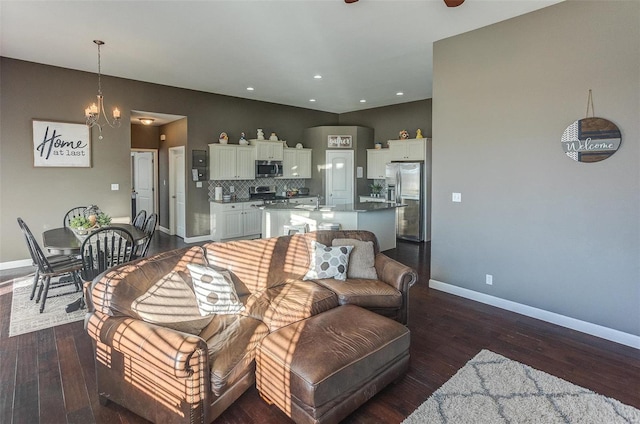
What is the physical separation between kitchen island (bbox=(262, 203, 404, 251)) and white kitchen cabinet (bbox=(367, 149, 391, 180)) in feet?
8.08

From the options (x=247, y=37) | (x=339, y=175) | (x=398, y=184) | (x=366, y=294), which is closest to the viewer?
(x=366, y=294)

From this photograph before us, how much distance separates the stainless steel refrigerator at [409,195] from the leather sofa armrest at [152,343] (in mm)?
5996

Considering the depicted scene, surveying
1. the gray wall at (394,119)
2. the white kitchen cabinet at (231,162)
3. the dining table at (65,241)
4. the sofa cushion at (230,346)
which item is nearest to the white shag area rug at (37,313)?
the dining table at (65,241)

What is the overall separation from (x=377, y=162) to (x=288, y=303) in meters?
6.62

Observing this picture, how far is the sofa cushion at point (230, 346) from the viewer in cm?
203

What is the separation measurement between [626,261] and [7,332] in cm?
573

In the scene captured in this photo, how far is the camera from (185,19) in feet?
12.4

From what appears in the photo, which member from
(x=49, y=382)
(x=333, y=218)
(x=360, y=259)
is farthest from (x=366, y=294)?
(x=333, y=218)

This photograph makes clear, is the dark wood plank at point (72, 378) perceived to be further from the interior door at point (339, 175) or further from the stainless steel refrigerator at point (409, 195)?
the interior door at point (339, 175)

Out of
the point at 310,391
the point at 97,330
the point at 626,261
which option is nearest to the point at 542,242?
the point at 626,261

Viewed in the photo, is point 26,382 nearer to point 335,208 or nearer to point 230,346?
point 230,346

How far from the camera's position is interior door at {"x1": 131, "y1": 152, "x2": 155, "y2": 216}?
8875 millimetres

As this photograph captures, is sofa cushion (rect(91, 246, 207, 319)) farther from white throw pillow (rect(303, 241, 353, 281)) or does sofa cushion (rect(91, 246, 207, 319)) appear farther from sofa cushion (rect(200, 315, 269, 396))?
white throw pillow (rect(303, 241, 353, 281))

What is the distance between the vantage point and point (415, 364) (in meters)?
2.75
